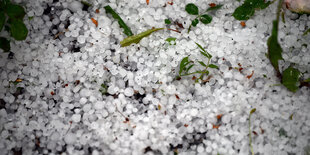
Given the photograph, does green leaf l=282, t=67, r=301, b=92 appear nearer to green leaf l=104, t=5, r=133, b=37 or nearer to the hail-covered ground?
the hail-covered ground

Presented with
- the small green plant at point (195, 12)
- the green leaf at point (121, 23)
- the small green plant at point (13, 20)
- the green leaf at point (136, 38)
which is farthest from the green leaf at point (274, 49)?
the small green plant at point (13, 20)

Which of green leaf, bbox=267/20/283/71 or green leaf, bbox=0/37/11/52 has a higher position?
green leaf, bbox=267/20/283/71

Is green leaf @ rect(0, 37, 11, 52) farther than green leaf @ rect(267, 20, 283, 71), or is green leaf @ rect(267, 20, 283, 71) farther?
green leaf @ rect(0, 37, 11, 52)

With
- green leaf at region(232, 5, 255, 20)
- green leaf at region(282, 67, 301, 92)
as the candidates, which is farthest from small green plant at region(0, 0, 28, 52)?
green leaf at region(282, 67, 301, 92)

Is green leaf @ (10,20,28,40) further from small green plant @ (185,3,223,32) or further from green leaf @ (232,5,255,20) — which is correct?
green leaf @ (232,5,255,20)

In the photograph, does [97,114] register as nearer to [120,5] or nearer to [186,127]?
[186,127]

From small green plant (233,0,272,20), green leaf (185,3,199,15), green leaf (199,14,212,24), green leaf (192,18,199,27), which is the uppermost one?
small green plant (233,0,272,20)

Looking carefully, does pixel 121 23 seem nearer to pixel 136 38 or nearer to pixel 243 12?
pixel 136 38

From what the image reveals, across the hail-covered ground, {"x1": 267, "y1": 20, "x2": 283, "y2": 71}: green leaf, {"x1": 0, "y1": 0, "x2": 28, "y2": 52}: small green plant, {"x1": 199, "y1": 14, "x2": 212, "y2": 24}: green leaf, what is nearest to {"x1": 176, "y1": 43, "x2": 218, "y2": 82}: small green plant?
the hail-covered ground

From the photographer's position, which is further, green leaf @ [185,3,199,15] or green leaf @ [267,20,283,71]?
green leaf @ [185,3,199,15]
